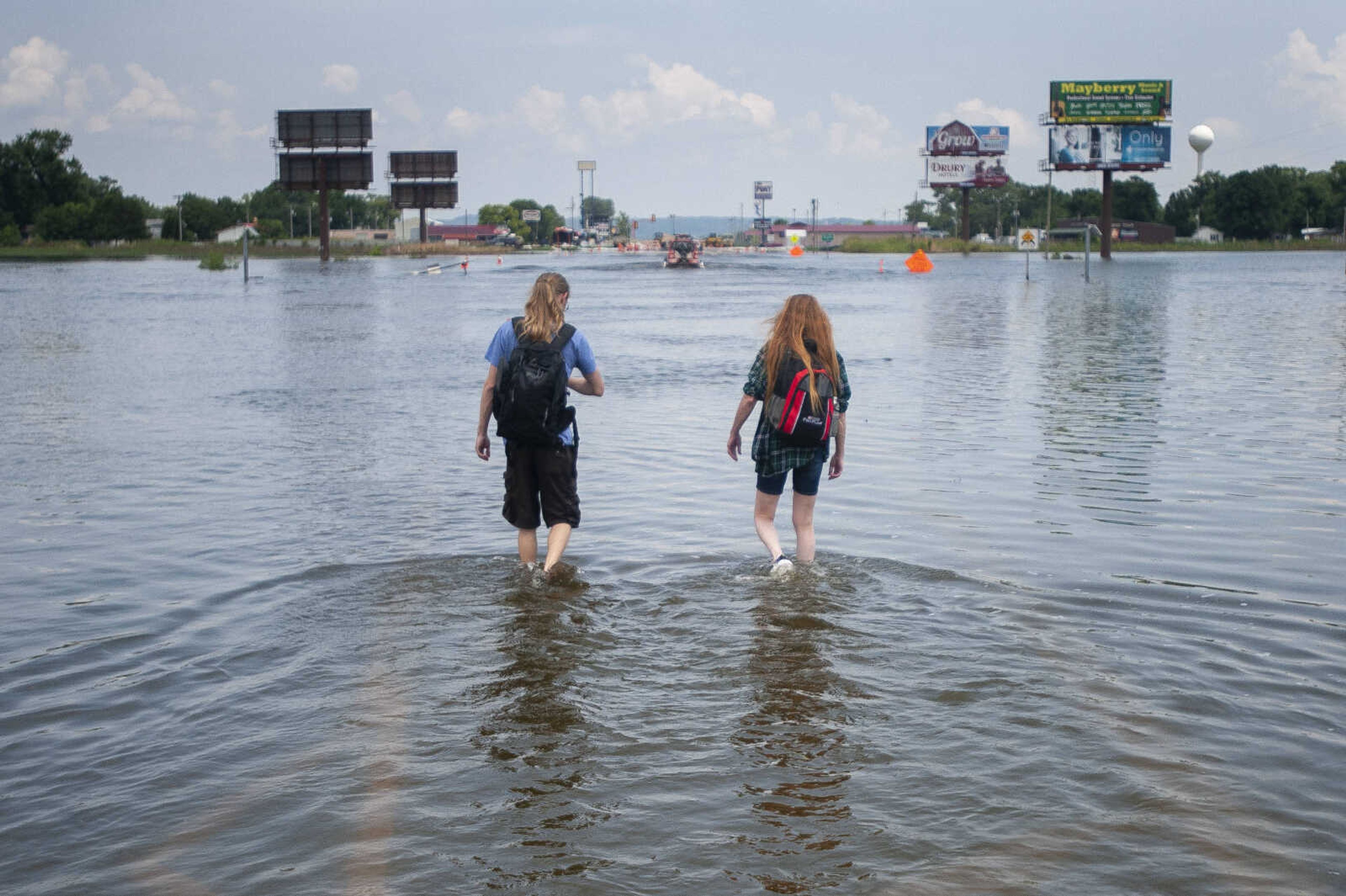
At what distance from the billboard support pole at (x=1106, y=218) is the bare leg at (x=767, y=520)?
105m

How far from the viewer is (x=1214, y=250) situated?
148m

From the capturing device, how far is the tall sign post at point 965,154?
140125 mm

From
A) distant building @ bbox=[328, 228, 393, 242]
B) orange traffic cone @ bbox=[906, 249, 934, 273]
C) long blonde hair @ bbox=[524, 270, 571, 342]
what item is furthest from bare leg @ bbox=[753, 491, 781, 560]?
distant building @ bbox=[328, 228, 393, 242]

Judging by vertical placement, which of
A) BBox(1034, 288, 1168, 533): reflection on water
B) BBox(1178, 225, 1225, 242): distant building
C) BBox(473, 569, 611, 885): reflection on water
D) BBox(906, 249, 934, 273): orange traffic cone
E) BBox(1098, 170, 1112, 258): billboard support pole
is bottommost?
BBox(473, 569, 611, 885): reflection on water

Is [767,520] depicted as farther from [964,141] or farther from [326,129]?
[964,141]

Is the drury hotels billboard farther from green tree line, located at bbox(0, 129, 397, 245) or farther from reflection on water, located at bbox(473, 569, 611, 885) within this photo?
reflection on water, located at bbox(473, 569, 611, 885)

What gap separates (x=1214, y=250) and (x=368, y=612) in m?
155

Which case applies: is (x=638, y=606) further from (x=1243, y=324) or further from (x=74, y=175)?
(x=74, y=175)

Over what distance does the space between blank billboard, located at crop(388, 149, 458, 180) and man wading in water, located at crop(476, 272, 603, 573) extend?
127 metres

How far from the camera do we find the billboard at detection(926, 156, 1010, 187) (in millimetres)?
140750

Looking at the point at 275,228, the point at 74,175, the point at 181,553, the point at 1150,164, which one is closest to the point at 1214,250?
the point at 1150,164

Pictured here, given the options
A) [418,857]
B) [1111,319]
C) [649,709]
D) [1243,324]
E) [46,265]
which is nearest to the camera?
[418,857]

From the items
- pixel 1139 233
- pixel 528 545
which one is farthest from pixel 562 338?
pixel 1139 233

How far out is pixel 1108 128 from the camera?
11019 centimetres
